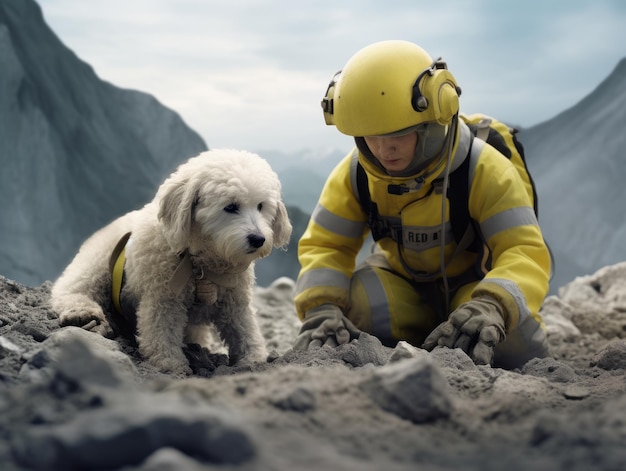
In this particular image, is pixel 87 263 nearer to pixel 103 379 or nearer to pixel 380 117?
pixel 380 117

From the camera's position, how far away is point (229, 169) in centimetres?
340

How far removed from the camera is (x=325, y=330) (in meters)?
4.02

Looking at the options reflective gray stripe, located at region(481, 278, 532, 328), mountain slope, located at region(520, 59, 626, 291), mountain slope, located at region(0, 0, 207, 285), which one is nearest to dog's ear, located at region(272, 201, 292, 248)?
reflective gray stripe, located at region(481, 278, 532, 328)

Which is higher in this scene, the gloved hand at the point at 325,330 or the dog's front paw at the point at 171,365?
the gloved hand at the point at 325,330

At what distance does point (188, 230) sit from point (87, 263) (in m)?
0.97

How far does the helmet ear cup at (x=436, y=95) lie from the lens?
3.62 meters

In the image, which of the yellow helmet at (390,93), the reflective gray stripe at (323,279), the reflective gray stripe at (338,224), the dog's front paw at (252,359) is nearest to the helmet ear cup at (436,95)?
the yellow helmet at (390,93)

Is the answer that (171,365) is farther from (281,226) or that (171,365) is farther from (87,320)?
(281,226)

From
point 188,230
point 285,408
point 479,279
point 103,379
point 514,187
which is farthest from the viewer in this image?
point 479,279

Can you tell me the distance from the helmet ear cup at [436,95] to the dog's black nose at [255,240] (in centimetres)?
104

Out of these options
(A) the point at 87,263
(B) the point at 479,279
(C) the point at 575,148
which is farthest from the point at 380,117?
(C) the point at 575,148

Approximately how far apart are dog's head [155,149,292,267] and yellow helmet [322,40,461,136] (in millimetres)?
529

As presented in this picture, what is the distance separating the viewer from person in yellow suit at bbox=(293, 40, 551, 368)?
12.0 feet

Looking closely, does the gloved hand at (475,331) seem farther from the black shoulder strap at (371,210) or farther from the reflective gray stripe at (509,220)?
the black shoulder strap at (371,210)
